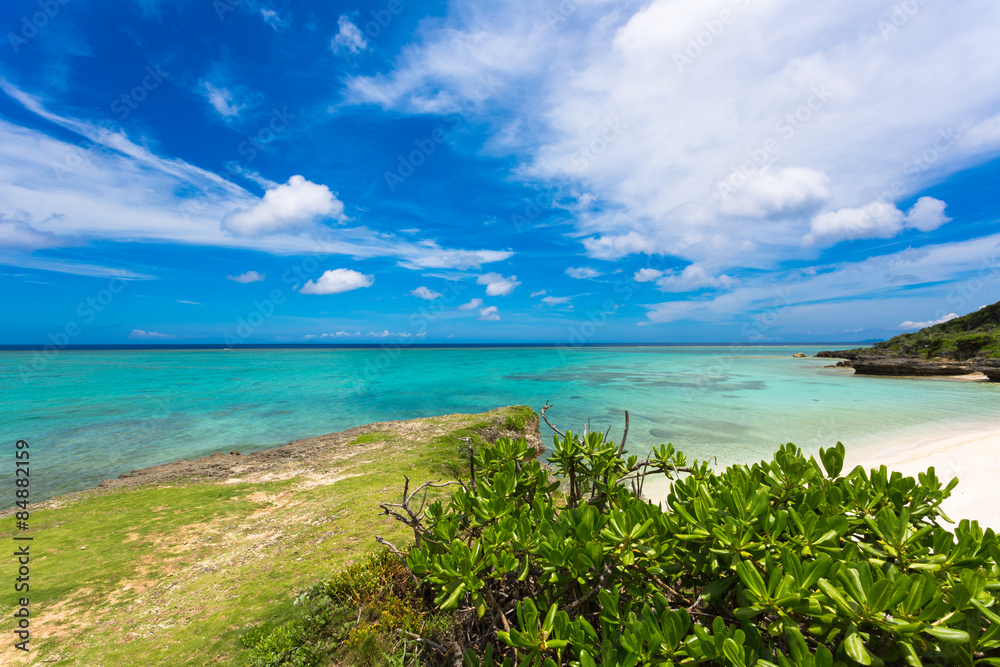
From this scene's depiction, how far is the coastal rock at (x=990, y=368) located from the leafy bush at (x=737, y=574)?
1489 inches

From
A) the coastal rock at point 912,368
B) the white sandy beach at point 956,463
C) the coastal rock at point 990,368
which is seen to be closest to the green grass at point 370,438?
the white sandy beach at point 956,463

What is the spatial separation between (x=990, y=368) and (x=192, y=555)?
1653 inches

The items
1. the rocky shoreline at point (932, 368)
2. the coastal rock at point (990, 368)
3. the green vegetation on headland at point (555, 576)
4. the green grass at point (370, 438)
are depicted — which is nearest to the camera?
the green vegetation on headland at point (555, 576)

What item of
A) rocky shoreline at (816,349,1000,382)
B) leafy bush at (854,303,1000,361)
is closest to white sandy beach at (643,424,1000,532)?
rocky shoreline at (816,349,1000,382)

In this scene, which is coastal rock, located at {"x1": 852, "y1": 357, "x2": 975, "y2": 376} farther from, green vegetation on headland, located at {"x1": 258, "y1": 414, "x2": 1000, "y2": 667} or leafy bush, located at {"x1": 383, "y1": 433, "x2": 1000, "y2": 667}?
leafy bush, located at {"x1": 383, "y1": 433, "x2": 1000, "y2": 667}

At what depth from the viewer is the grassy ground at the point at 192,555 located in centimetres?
340

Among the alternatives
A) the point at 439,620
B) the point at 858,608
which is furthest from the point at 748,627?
the point at 439,620

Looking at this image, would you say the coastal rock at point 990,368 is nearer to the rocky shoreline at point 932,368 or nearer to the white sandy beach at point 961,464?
the rocky shoreline at point 932,368

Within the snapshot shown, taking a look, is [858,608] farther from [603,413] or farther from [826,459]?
[603,413]

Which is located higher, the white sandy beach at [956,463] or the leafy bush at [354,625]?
the leafy bush at [354,625]

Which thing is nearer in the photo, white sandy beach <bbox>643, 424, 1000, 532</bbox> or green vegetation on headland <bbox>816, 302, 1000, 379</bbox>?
white sandy beach <bbox>643, 424, 1000, 532</bbox>

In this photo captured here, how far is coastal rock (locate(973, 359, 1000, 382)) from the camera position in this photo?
976 inches

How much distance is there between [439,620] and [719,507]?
230 centimetres

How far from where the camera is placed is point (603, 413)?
1706cm
